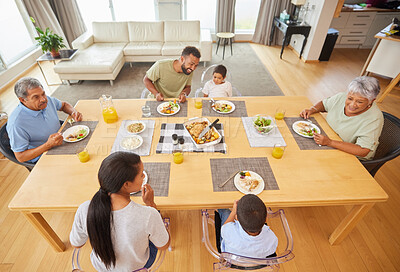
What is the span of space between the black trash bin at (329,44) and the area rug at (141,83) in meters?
1.47

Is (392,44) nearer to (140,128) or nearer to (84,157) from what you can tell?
(140,128)

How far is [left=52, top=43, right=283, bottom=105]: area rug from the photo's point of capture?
3.83 meters

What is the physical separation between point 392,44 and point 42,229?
5.18m

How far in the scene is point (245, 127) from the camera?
1.78 metres

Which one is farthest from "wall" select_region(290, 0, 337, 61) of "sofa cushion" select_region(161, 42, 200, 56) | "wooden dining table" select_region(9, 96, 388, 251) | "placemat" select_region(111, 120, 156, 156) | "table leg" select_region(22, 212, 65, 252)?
"table leg" select_region(22, 212, 65, 252)

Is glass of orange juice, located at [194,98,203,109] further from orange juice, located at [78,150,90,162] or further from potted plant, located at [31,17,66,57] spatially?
potted plant, located at [31,17,66,57]

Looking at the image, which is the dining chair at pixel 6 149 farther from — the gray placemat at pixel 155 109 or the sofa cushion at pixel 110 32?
the sofa cushion at pixel 110 32

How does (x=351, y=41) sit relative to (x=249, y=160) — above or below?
below

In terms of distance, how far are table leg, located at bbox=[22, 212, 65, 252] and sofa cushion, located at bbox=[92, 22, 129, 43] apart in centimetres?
428

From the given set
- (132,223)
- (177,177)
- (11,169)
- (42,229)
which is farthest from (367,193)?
(11,169)

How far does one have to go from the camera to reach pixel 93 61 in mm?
3928

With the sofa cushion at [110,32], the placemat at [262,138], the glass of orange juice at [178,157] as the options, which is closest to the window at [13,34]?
the sofa cushion at [110,32]

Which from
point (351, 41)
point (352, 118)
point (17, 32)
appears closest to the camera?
point (352, 118)

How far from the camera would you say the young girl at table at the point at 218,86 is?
7.66 ft
